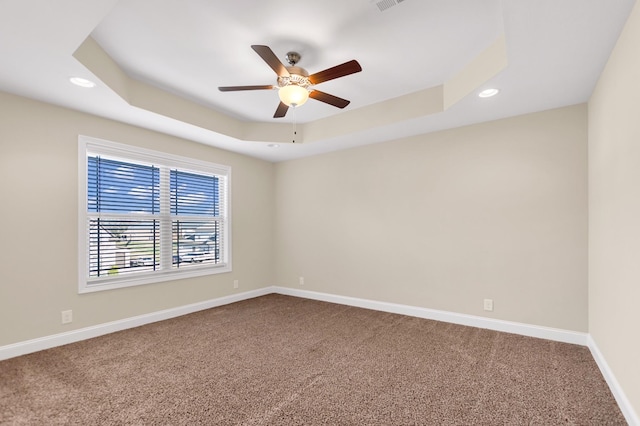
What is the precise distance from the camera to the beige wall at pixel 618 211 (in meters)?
1.74

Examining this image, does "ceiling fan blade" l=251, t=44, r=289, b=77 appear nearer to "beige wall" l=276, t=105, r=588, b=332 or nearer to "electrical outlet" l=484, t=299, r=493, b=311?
"beige wall" l=276, t=105, r=588, b=332

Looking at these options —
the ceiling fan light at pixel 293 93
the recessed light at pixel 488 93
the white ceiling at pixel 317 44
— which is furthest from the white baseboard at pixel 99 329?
the recessed light at pixel 488 93

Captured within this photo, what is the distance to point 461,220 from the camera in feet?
12.1

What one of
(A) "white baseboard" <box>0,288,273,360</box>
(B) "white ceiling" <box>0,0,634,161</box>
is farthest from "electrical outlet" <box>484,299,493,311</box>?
(A) "white baseboard" <box>0,288,273,360</box>

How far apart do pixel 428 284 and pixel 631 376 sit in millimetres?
2169

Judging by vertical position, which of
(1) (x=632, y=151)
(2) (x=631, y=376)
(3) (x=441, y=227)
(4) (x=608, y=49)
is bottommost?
(2) (x=631, y=376)

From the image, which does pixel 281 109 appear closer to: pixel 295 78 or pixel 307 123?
pixel 295 78

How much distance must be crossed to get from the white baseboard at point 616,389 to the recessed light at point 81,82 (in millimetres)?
4407

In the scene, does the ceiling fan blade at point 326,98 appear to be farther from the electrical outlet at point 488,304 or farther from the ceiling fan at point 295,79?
the electrical outlet at point 488,304

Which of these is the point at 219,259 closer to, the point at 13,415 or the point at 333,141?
the point at 333,141

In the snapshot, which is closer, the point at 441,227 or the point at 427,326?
the point at 427,326

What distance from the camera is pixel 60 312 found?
10.0 ft

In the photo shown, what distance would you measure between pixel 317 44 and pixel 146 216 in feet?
9.46

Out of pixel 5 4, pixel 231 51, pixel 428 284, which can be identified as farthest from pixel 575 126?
pixel 5 4
